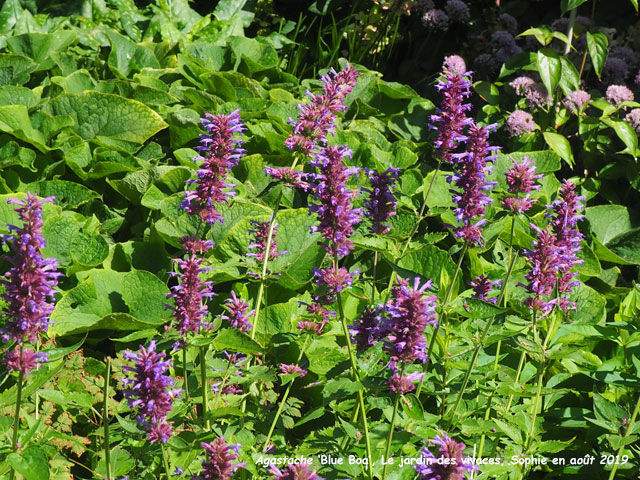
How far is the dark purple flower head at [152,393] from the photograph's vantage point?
1.62 metres

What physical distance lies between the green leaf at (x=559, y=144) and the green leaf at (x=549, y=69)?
24 centimetres

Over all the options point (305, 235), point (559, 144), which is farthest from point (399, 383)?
point (559, 144)

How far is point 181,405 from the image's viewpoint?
Answer: 6.23 feet

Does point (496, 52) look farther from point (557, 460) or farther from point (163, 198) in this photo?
point (557, 460)

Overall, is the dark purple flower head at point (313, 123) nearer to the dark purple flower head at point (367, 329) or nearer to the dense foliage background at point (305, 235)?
the dense foliage background at point (305, 235)

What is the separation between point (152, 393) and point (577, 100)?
11.1 ft

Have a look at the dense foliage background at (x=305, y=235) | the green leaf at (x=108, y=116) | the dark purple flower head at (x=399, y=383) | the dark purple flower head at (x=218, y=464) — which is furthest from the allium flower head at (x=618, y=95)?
the dark purple flower head at (x=218, y=464)

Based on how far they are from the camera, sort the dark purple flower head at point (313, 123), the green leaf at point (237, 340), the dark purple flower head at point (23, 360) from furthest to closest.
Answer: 1. the dark purple flower head at point (313, 123)
2. the green leaf at point (237, 340)
3. the dark purple flower head at point (23, 360)

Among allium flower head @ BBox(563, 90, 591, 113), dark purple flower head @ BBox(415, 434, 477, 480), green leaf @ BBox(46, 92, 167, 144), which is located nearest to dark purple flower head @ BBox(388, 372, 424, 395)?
dark purple flower head @ BBox(415, 434, 477, 480)

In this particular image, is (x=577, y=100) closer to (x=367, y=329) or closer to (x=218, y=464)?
(x=367, y=329)

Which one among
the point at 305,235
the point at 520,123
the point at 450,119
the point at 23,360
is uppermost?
the point at 450,119

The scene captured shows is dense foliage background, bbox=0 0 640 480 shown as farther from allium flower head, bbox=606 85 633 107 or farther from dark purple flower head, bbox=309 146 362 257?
dark purple flower head, bbox=309 146 362 257

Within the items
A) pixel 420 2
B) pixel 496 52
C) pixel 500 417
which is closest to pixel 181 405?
pixel 500 417

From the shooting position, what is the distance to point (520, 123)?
4.30 meters
